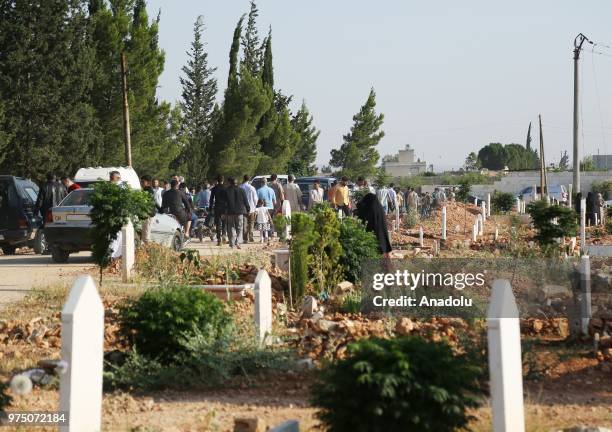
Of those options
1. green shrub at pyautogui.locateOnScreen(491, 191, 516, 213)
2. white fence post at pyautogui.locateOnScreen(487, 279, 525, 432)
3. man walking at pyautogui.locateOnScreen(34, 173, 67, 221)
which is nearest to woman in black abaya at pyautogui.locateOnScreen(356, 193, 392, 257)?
man walking at pyautogui.locateOnScreen(34, 173, 67, 221)

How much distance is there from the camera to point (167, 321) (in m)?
9.23

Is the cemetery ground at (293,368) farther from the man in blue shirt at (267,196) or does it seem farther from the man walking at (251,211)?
the man in blue shirt at (267,196)

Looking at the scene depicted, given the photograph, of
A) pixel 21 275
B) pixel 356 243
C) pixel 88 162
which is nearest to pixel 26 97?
pixel 88 162

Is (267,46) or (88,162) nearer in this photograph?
(88,162)

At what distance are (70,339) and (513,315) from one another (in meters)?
2.80

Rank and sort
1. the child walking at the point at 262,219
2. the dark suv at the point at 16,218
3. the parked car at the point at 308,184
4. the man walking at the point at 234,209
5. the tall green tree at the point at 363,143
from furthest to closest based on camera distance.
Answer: the tall green tree at the point at 363,143
the parked car at the point at 308,184
the child walking at the point at 262,219
the man walking at the point at 234,209
the dark suv at the point at 16,218

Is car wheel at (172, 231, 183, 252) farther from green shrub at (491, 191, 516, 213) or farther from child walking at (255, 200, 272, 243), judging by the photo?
green shrub at (491, 191, 516, 213)

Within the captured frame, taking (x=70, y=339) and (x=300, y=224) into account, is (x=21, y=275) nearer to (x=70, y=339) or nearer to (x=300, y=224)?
(x=300, y=224)

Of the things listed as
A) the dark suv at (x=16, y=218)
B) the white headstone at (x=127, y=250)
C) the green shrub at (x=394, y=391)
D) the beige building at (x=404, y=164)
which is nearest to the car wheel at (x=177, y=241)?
the dark suv at (x=16, y=218)

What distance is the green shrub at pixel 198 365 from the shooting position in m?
8.91

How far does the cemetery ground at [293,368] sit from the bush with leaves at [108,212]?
4.74ft

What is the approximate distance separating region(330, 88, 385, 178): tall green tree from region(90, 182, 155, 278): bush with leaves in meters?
57.5

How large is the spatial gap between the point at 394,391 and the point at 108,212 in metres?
10.9

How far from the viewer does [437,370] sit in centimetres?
618
